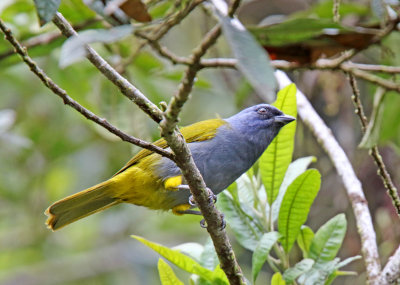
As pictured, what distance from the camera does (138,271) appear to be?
6.06 metres

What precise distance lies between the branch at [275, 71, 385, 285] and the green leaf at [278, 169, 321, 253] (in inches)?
11.6

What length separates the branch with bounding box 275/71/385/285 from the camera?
8.36 feet

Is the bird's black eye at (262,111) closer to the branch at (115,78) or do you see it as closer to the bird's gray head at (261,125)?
the bird's gray head at (261,125)

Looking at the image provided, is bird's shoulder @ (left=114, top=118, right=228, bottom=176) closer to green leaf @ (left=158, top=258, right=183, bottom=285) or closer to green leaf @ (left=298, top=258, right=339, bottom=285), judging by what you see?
green leaf @ (left=158, top=258, right=183, bottom=285)

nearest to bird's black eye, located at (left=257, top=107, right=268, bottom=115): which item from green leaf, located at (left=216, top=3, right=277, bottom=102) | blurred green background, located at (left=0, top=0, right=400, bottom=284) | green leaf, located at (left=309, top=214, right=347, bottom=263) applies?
blurred green background, located at (left=0, top=0, right=400, bottom=284)

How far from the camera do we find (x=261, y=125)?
3617mm

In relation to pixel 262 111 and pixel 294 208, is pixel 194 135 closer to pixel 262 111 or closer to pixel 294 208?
pixel 262 111

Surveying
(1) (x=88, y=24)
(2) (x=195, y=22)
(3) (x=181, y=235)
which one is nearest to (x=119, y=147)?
(3) (x=181, y=235)

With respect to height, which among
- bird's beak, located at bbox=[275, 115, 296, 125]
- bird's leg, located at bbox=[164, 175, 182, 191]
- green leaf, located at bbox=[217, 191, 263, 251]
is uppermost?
bird's beak, located at bbox=[275, 115, 296, 125]

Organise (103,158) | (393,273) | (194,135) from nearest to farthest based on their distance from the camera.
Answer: (393,273) → (194,135) → (103,158)

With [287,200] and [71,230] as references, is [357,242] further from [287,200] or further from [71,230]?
[71,230]

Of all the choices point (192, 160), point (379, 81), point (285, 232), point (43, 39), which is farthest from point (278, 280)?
point (43, 39)

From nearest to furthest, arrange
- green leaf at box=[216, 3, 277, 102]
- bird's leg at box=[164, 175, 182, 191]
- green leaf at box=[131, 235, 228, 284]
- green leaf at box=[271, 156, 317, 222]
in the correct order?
green leaf at box=[216, 3, 277, 102] < green leaf at box=[131, 235, 228, 284] < green leaf at box=[271, 156, 317, 222] < bird's leg at box=[164, 175, 182, 191]

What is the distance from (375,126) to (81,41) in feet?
5.29
